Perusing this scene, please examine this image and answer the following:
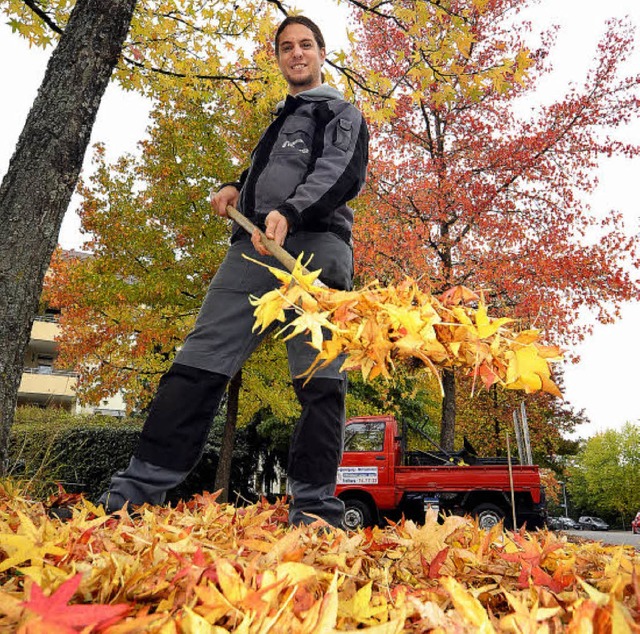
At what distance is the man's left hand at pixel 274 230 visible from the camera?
6.82 ft

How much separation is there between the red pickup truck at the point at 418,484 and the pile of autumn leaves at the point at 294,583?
384 inches

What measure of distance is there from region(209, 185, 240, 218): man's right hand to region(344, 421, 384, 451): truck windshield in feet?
31.0

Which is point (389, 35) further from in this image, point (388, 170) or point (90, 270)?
point (90, 270)

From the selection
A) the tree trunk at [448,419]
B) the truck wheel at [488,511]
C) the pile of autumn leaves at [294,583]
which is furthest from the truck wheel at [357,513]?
the pile of autumn leaves at [294,583]

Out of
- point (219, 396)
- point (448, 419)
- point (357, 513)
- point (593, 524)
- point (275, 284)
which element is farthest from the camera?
point (593, 524)

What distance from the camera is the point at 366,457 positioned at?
11586 mm

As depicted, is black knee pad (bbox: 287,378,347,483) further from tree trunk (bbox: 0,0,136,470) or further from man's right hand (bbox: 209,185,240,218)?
tree trunk (bbox: 0,0,136,470)

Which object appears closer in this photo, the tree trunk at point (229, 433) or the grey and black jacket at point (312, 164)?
the grey and black jacket at point (312, 164)

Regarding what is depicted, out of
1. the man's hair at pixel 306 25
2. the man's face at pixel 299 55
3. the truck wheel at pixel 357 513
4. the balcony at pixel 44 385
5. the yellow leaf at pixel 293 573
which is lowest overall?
the truck wheel at pixel 357 513

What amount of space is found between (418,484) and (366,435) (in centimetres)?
141

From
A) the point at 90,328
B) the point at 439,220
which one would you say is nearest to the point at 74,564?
the point at 90,328

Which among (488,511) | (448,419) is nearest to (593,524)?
(448,419)

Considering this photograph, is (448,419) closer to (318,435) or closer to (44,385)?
(318,435)

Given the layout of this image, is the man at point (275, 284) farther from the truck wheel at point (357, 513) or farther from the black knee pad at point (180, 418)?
the truck wheel at point (357, 513)
